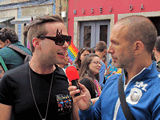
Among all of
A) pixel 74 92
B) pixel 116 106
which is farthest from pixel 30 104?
pixel 116 106

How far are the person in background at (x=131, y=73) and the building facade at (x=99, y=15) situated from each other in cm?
733

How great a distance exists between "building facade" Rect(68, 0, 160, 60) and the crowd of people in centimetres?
734

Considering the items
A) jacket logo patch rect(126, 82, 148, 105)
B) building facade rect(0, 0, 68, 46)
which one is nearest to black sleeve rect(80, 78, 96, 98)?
jacket logo patch rect(126, 82, 148, 105)

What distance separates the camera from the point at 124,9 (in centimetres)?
879

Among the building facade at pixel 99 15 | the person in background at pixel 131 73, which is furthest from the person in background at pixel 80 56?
the building facade at pixel 99 15

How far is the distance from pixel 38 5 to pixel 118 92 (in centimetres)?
1107

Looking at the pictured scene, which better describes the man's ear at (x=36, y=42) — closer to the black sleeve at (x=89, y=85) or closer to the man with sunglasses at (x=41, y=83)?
the man with sunglasses at (x=41, y=83)

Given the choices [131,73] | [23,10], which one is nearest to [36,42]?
[131,73]

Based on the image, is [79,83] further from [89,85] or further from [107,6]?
[107,6]

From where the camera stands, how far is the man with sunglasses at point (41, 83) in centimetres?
165

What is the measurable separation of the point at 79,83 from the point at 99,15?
845 cm

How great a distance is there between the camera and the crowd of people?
1.43 m

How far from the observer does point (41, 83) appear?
5.84 ft

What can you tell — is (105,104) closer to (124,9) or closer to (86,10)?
(124,9)
